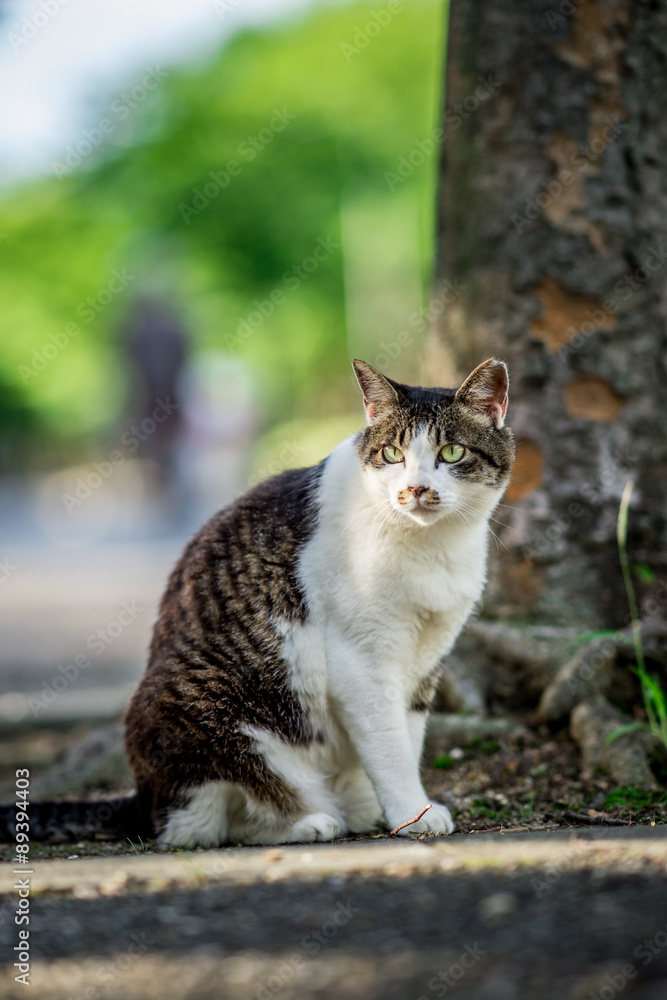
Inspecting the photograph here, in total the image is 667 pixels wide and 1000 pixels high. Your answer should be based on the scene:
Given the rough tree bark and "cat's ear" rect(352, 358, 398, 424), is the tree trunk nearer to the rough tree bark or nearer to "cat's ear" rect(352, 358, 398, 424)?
the rough tree bark

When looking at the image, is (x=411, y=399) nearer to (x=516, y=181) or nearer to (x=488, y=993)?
(x=516, y=181)

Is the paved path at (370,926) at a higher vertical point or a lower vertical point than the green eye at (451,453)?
lower

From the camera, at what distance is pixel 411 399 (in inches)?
129

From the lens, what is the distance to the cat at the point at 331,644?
3.03 metres

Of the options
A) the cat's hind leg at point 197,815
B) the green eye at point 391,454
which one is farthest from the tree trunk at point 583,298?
the cat's hind leg at point 197,815

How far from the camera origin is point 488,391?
10.5ft

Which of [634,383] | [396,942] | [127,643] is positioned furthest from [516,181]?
[127,643]

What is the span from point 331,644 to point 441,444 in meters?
0.75

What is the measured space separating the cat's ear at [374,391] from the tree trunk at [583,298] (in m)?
1.09

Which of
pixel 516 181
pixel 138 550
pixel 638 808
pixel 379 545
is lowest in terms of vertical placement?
pixel 138 550

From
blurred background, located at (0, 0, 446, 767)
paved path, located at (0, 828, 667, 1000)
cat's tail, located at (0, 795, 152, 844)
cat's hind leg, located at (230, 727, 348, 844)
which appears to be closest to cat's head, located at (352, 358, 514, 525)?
cat's hind leg, located at (230, 727, 348, 844)

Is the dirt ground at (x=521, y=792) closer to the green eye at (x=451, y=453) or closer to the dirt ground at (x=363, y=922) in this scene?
the dirt ground at (x=363, y=922)

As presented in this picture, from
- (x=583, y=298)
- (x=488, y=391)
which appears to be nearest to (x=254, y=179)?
(x=583, y=298)

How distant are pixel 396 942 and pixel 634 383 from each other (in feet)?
9.83
